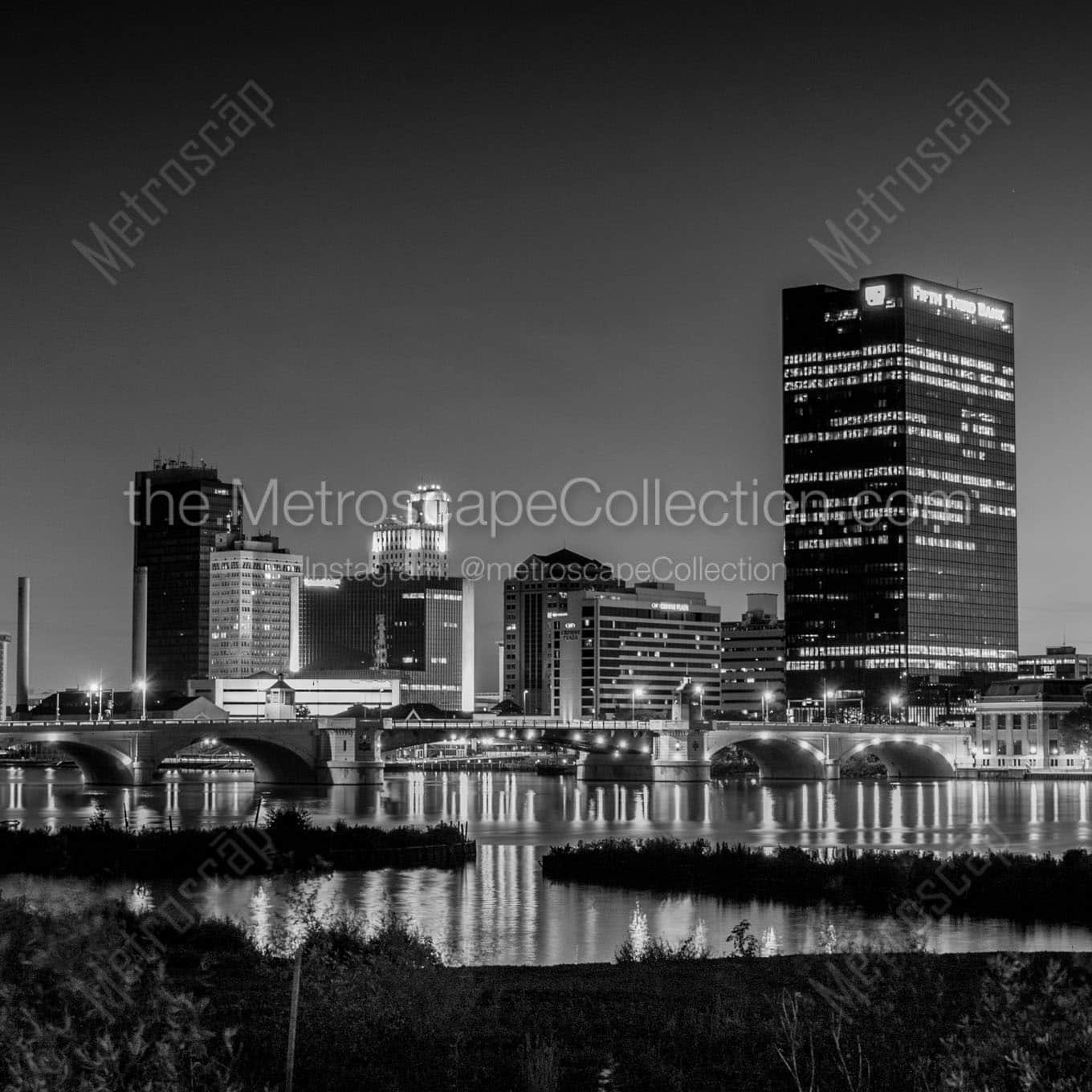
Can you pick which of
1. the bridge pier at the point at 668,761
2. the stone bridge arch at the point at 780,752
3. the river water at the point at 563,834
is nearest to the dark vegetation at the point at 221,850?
the river water at the point at 563,834

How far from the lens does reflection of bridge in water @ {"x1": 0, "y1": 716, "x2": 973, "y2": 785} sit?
496 feet

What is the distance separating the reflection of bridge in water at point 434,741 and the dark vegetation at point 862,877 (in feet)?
269

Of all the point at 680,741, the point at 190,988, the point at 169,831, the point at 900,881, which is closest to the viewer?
the point at 190,988

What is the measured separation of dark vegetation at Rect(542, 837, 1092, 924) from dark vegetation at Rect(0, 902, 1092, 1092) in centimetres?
2199

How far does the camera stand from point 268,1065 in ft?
82.6

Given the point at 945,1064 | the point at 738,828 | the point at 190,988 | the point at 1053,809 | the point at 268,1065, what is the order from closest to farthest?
the point at 945,1064 < the point at 268,1065 < the point at 190,988 < the point at 738,828 < the point at 1053,809

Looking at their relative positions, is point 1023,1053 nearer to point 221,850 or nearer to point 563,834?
point 221,850

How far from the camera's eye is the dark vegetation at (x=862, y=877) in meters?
57.1

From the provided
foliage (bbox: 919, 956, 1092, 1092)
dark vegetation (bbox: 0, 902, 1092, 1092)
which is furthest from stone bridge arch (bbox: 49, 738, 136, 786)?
foliage (bbox: 919, 956, 1092, 1092)

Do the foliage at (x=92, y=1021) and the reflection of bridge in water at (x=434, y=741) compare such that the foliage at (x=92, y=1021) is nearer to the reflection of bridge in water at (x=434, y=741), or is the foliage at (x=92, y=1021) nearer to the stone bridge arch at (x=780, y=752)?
the reflection of bridge in water at (x=434, y=741)

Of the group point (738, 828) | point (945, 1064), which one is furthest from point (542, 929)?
point (738, 828)

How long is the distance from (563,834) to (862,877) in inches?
1646

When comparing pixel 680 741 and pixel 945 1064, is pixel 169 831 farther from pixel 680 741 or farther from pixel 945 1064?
pixel 680 741

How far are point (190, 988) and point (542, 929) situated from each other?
24570mm
